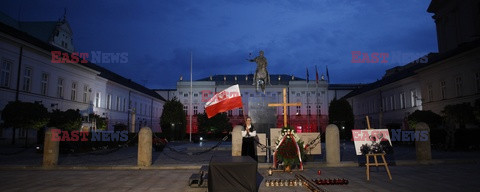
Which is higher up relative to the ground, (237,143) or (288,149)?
(237,143)

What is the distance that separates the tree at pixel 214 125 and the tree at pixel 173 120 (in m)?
7.68

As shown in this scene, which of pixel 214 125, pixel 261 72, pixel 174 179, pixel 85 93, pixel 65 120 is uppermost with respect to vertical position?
pixel 85 93

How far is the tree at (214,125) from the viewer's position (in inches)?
2441

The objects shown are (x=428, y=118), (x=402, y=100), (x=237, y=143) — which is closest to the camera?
(x=237, y=143)

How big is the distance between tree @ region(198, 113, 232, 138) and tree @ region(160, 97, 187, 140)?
7.68 m

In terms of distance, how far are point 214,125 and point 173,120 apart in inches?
440

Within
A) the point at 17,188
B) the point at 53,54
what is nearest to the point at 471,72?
the point at 17,188

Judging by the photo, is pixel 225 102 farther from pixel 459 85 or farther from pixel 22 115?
pixel 459 85

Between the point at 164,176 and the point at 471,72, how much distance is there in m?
32.2

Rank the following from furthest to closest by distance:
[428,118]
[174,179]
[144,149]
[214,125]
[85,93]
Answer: [214,125] < [85,93] < [428,118] < [144,149] < [174,179]

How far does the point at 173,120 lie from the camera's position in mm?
52906

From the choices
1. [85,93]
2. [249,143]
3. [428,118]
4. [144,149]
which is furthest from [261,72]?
[85,93]

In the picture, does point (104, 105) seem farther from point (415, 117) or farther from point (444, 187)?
point (444, 187)

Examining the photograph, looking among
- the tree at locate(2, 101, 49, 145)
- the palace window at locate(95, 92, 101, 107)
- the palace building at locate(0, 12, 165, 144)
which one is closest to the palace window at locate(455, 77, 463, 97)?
the palace building at locate(0, 12, 165, 144)
